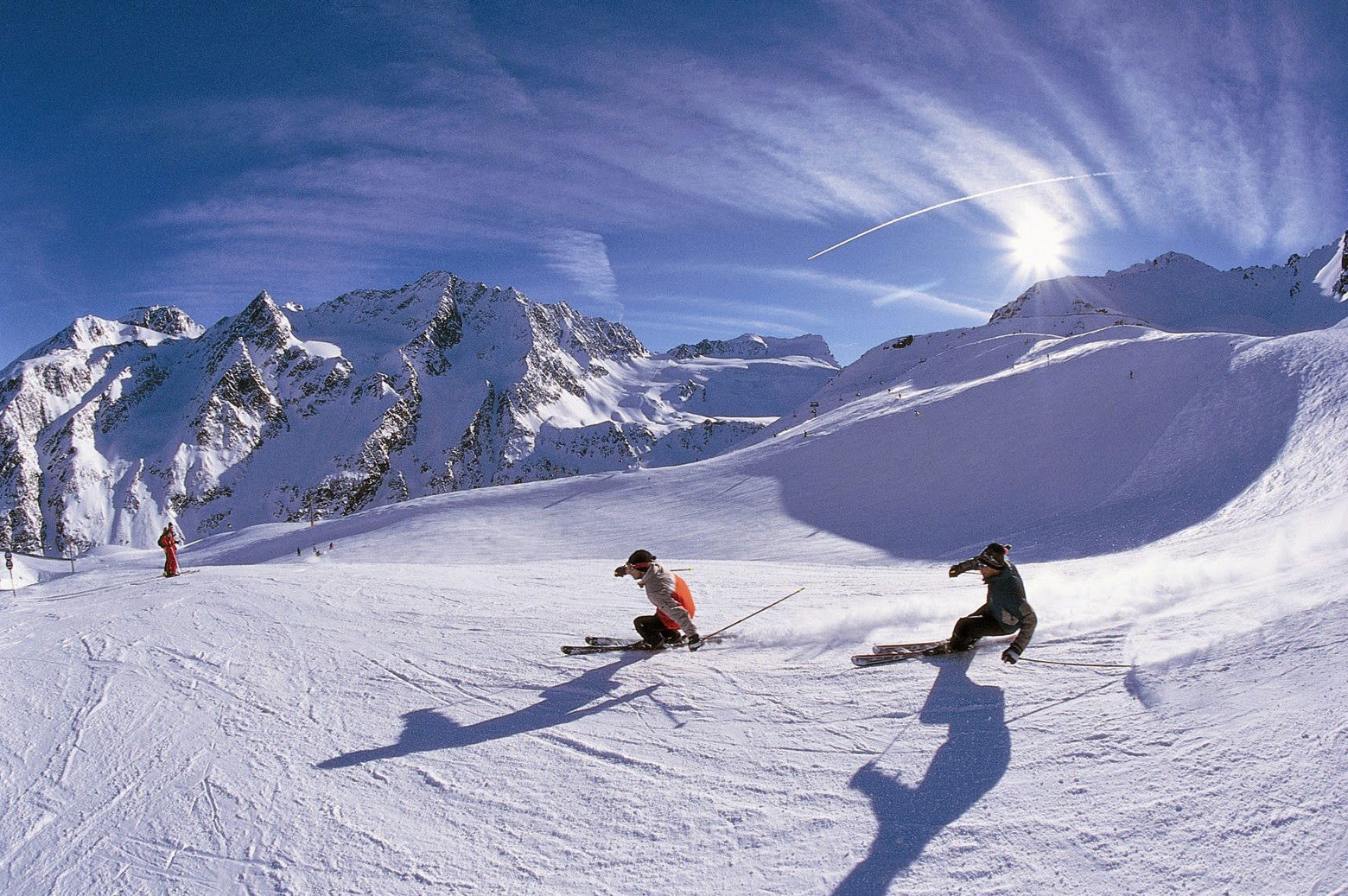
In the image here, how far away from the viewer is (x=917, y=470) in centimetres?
2380

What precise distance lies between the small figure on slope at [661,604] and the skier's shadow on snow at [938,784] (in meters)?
A: 2.39

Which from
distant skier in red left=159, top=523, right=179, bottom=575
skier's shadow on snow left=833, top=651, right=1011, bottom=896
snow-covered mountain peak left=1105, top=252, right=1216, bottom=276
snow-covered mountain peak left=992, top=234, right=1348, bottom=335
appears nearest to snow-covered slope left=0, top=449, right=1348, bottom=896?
skier's shadow on snow left=833, top=651, right=1011, bottom=896

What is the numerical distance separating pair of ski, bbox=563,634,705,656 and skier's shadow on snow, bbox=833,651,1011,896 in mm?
2727

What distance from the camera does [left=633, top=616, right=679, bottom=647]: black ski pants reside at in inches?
249

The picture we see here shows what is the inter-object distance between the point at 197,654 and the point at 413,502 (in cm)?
2657

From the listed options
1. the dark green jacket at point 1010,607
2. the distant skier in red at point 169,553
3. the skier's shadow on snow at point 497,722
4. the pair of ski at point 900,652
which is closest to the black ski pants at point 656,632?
the skier's shadow on snow at point 497,722

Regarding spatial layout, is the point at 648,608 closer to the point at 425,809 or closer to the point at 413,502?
the point at 425,809

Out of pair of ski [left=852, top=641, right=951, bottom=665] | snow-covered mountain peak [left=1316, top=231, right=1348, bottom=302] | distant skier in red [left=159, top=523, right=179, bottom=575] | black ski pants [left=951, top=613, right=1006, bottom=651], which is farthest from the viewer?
snow-covered mountain peak [left=1316, top=231, right=1348, bottom=302]

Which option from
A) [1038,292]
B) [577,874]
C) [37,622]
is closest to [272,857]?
[577,874]

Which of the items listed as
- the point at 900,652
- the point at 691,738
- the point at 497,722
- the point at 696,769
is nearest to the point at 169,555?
the point at 497,722

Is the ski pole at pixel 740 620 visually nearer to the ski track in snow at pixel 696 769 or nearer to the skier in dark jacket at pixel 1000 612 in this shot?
the ski track in snow at pixel 696 769

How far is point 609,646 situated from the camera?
21.1 feet

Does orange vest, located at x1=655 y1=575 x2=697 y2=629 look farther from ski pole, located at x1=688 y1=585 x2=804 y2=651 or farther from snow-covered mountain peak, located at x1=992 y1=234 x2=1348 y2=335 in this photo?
snow-covered mountain peak, located at x1=992 y1=234 x2=1348 y2=335

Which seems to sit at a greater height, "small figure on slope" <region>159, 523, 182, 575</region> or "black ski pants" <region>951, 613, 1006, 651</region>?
"small figure on slope" <region>159, 523, 182, 575</region>
